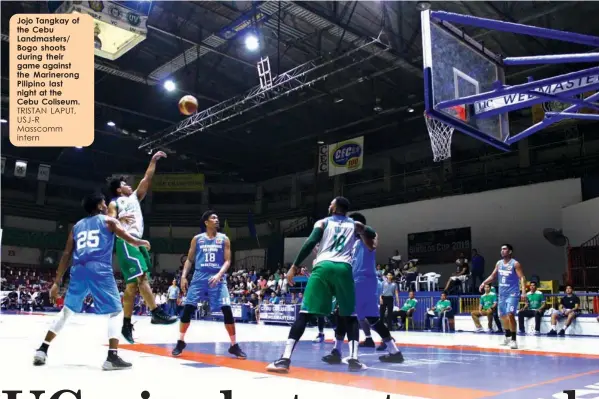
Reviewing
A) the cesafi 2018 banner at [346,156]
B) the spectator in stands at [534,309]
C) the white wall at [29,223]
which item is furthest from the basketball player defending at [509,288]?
the white wall at [29,223]

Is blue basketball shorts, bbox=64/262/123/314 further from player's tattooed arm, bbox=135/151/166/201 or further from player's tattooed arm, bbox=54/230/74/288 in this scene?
player's tattooed arm, bbox=135/151/166/201

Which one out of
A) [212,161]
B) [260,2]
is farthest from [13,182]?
[260,2]

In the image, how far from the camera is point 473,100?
22.4 ft

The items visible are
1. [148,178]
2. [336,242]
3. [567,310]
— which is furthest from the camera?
[567,310]

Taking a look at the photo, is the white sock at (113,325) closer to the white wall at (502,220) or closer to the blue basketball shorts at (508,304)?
the blue basketball shorts at (508,304)

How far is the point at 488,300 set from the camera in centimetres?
1575

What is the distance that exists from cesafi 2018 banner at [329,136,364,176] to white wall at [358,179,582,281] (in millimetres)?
3324

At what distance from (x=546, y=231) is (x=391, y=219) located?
7.62 m

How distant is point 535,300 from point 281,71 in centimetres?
1251

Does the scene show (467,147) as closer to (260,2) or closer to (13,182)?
(260,2)

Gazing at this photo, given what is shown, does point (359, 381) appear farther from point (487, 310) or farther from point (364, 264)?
point (487, 310)

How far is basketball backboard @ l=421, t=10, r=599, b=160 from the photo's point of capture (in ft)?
22.1

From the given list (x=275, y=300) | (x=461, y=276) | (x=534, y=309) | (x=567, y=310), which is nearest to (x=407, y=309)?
(x=461, y=276)

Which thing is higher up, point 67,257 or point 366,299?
point 67,257
